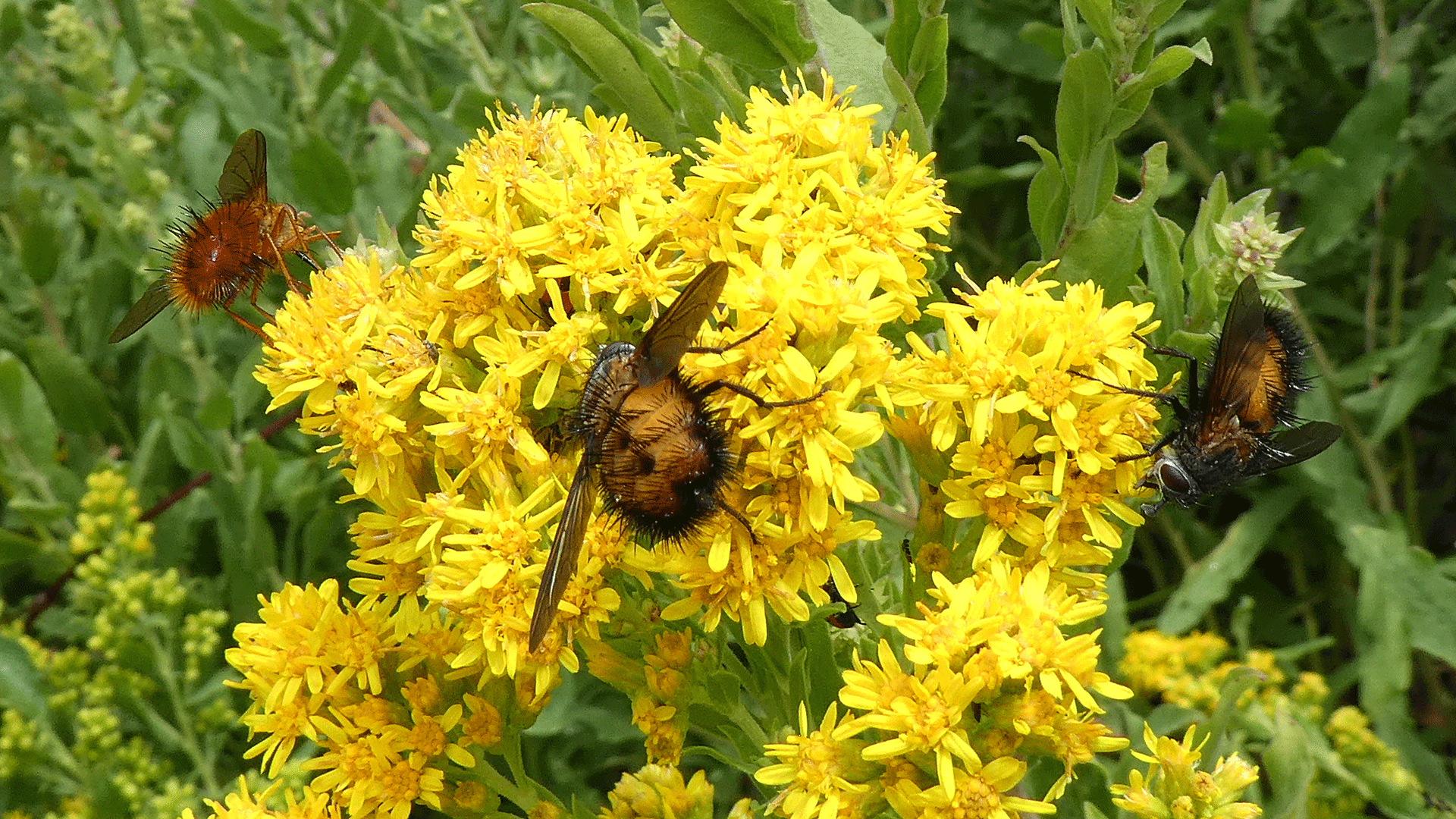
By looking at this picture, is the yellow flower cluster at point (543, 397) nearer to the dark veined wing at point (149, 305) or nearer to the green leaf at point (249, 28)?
the dark veined wing at point (149, 305)

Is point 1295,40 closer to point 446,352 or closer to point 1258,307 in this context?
point 1258,307

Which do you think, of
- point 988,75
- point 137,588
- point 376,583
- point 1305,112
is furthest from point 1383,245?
point 137,588

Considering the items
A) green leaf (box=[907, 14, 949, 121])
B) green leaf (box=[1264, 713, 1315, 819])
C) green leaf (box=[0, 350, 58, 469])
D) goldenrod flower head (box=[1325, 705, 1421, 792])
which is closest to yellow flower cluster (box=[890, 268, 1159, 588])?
green leaf (box=[907, 14, 949, 121])

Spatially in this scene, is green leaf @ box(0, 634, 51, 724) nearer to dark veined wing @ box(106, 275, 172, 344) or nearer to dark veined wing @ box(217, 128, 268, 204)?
dark veined wing @ box(106, 275, 172, 344)

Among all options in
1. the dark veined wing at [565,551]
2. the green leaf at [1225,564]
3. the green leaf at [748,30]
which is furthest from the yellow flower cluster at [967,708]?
the green leaf at [1225,564]

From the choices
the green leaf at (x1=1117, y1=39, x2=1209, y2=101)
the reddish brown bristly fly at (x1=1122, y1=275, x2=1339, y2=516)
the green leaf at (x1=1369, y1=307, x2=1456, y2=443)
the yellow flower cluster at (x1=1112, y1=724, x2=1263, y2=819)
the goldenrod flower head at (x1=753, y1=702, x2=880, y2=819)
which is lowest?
the green leaf at (x1=1369, y1=307, x2=1456, y2=443)
